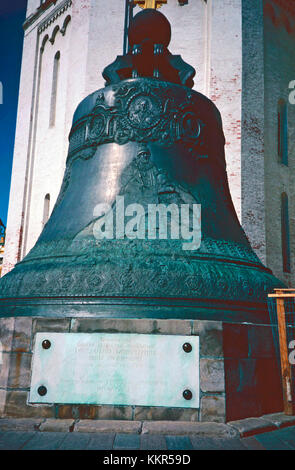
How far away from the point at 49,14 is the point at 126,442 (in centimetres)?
1699

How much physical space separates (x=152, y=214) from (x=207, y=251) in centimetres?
48

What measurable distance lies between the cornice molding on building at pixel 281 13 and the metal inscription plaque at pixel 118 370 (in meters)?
13.7

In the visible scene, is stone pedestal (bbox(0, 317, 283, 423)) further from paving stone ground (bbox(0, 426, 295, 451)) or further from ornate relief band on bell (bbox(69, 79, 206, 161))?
A: ornate relief band on bell (bbox(69, 79, 206, 161))

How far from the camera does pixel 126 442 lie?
2316mm

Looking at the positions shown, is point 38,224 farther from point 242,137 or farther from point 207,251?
point 207,251

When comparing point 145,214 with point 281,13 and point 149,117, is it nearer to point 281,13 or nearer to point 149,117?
point 149,117

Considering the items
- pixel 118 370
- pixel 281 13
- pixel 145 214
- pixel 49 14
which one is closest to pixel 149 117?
pixel 145 214

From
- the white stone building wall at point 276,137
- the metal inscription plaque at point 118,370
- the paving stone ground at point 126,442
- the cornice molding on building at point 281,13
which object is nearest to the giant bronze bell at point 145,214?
the metal inscription plaque at point 118,370

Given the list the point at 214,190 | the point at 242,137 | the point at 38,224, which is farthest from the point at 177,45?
the point at 214,190

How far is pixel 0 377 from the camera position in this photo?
2.87 meters

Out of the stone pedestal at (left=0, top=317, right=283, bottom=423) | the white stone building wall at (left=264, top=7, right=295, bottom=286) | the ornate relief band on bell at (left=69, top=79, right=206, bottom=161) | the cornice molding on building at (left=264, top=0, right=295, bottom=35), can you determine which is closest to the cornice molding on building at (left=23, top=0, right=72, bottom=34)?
the cornice molding on building at (left=264, top=0, right=295, bottom=35)

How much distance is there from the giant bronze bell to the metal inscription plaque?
189mm

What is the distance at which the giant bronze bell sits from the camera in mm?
3029

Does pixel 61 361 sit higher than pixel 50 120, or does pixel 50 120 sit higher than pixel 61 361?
pixel 50 120
